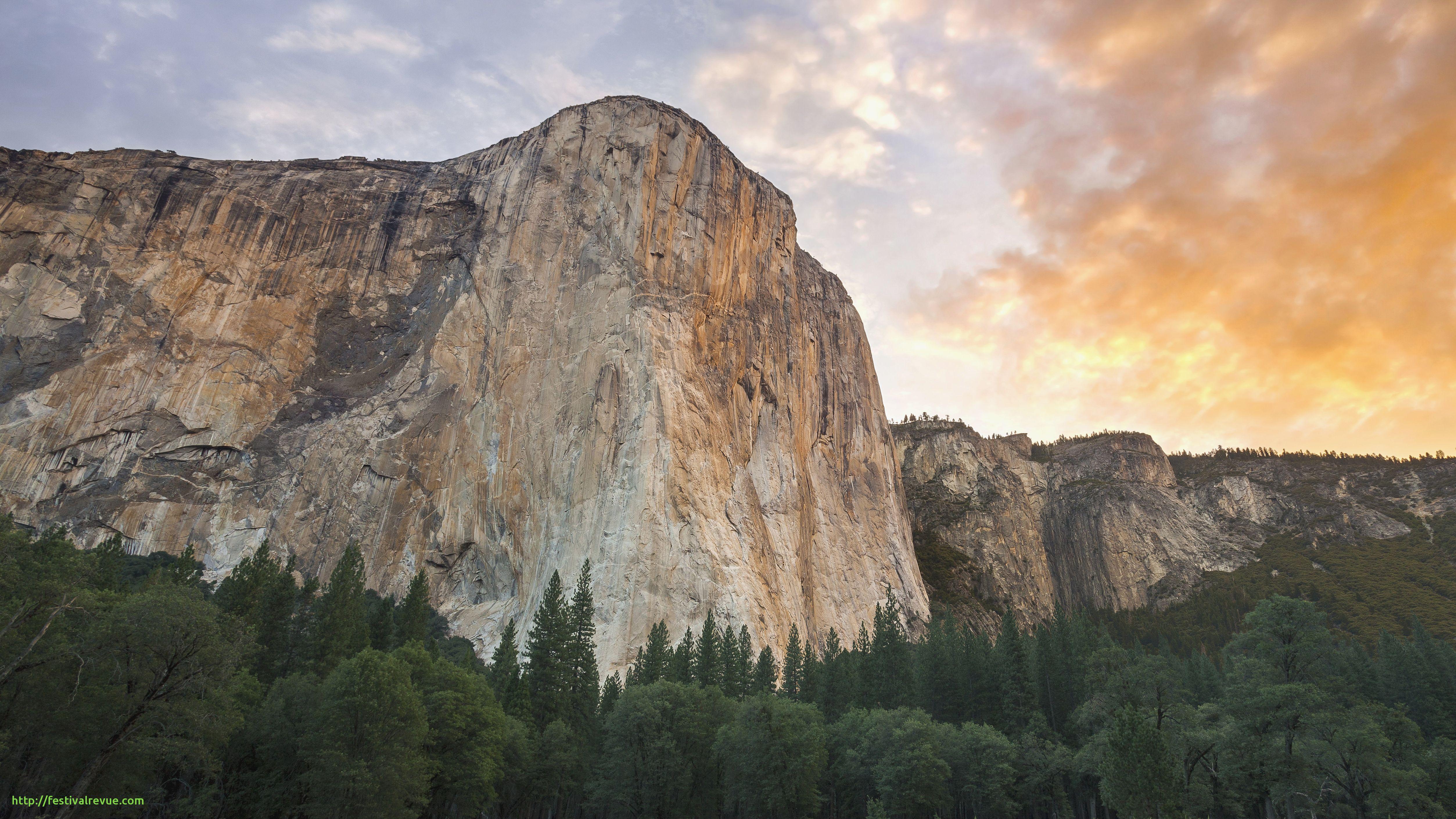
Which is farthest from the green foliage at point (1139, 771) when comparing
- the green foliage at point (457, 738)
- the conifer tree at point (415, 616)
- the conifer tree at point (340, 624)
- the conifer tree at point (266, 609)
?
the conifer tree at point (266, 609)

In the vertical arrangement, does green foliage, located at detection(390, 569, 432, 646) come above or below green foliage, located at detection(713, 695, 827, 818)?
above

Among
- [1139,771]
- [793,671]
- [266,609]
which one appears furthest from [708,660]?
[1139,771]

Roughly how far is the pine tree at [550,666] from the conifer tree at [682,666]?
625 centimetres

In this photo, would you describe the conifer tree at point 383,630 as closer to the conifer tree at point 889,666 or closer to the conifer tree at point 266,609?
the conifer tree at point 266,609

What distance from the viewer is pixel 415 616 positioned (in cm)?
4384

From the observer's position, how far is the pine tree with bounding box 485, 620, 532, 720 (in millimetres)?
39125

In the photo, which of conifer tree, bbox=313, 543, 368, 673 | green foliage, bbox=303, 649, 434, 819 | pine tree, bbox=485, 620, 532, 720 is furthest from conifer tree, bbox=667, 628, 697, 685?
green foliage, bbox=303, 649, 434, 819

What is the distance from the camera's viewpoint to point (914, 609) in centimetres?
9056

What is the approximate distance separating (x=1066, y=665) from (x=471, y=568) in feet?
153

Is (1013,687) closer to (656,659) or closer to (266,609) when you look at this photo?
(656,659)

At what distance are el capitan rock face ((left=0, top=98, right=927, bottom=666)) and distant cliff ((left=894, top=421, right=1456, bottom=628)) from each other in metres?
39.3

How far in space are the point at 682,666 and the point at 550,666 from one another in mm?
8458

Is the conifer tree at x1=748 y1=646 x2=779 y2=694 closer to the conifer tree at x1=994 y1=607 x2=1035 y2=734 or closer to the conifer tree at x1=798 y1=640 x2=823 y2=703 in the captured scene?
the conifer tree at x1=798 y1=640 x2=823 y2=703

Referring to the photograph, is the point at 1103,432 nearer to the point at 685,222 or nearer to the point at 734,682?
the point at 685,222
